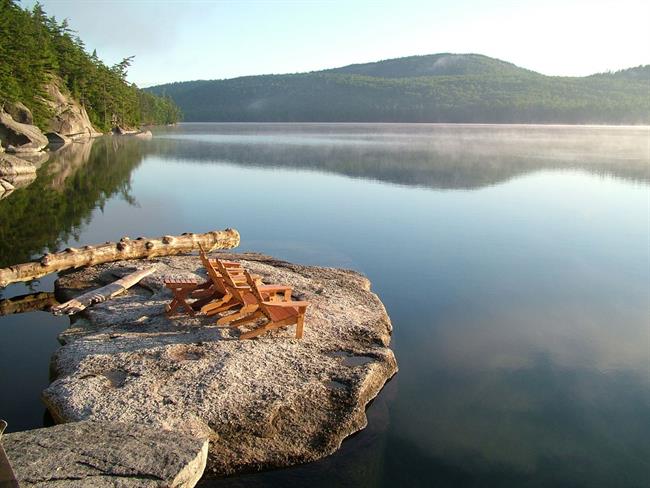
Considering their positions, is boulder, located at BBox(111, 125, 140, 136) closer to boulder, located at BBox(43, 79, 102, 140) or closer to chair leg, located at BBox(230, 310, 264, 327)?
boulder, located at BBox(43, 79, 102, 140)

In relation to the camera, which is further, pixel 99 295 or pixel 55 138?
pixel 55 138

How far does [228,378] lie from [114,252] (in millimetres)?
6939

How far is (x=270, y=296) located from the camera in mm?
9758

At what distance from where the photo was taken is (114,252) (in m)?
13.3

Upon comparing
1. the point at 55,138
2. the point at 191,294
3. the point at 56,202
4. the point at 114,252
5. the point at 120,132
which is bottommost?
the point at 120,132

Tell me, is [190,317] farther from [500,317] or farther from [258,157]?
[258,157]

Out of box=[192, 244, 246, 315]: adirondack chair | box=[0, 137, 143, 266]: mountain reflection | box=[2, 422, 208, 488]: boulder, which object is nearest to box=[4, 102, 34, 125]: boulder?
box=[0, 137, 143, 266]: mountain reflection

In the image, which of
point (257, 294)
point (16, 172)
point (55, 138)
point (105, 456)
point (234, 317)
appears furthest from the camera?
point (55, 138)

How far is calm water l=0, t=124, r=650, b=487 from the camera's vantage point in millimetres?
6883

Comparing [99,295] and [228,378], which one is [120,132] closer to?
[99,295]

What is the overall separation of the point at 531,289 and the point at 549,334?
290cm

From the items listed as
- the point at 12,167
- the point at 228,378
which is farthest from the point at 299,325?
the point at 12,167

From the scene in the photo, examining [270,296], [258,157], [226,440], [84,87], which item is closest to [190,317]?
[270,296]

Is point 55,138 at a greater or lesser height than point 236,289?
lesser
